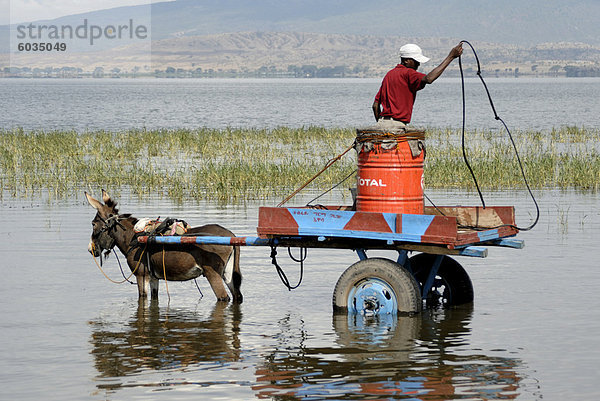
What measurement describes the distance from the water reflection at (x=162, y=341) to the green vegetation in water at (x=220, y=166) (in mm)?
10018

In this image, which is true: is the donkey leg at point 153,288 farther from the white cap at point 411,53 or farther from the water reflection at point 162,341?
the white cap at point 411,53

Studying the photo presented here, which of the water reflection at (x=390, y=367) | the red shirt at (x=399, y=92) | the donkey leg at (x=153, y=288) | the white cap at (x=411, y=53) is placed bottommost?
→ the water reflection at (x=390, y=367)

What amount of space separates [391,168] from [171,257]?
115 inches

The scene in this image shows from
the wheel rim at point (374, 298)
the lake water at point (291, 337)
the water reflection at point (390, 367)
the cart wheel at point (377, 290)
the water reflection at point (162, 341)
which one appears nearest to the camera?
the water reflection at point (390, 367)

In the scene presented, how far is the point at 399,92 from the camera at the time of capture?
1148cm

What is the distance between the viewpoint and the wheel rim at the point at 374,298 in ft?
36.6

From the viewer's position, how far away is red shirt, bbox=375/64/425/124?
37.4ft

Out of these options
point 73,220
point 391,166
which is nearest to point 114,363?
point 391,166

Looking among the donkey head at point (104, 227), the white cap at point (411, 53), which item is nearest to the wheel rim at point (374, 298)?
the white cap at point (411, 53)

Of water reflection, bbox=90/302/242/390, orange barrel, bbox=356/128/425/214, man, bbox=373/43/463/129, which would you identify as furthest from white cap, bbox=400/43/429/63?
water reflection, bbox=90/302/242/390

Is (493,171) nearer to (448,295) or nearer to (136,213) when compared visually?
(136,213)

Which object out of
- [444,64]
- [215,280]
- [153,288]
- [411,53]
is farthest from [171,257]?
[444,64]

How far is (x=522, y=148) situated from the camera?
33.8 meters

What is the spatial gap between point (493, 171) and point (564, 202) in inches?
143
